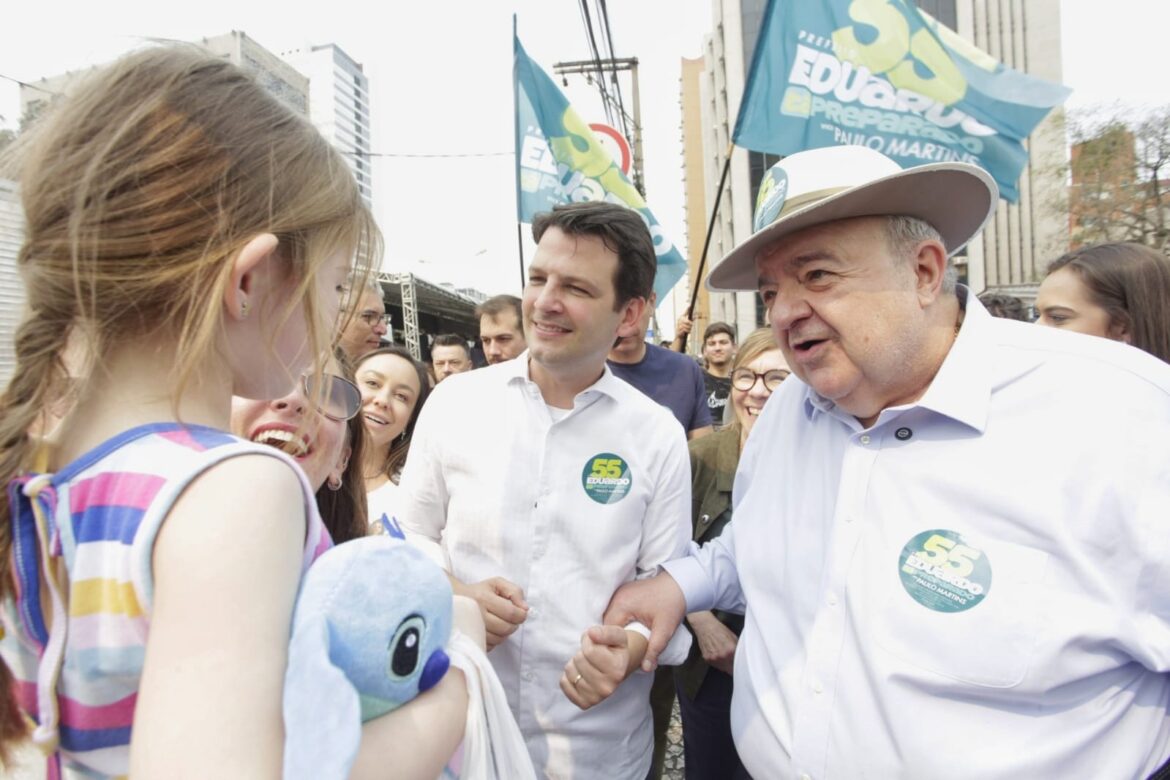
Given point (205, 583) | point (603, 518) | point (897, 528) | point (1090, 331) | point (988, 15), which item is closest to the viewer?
point (205, 583)

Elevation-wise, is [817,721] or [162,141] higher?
[162,141]

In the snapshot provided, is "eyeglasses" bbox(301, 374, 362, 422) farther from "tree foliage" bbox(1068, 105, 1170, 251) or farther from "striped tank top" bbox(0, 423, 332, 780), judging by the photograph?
"tree foliage" bbox(1068, 105, 1170, 251)

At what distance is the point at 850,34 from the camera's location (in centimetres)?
484

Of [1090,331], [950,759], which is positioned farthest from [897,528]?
[1090,331]

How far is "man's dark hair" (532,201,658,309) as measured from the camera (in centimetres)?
223

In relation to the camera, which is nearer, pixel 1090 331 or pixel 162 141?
pixel 162 141

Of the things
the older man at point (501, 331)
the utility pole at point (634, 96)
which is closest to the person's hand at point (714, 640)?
the older man at point (501, 331)

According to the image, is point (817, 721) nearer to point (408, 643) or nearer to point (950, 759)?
point (950, 759)

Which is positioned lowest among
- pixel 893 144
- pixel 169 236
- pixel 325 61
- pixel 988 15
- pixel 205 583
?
pixel 205 583

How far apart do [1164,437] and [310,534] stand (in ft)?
5.09

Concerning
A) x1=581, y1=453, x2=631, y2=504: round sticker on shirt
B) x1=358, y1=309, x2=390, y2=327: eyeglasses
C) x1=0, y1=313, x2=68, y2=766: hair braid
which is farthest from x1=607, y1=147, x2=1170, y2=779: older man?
x1=358, y1=309, x2=390, y2=327: eyeglasses

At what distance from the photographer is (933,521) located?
1399 mm

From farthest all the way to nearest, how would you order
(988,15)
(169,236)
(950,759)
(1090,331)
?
(988,15), (1090,331), (950,759), (169,236)

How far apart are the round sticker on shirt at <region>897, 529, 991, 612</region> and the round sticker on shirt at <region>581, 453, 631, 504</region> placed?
83 cm
